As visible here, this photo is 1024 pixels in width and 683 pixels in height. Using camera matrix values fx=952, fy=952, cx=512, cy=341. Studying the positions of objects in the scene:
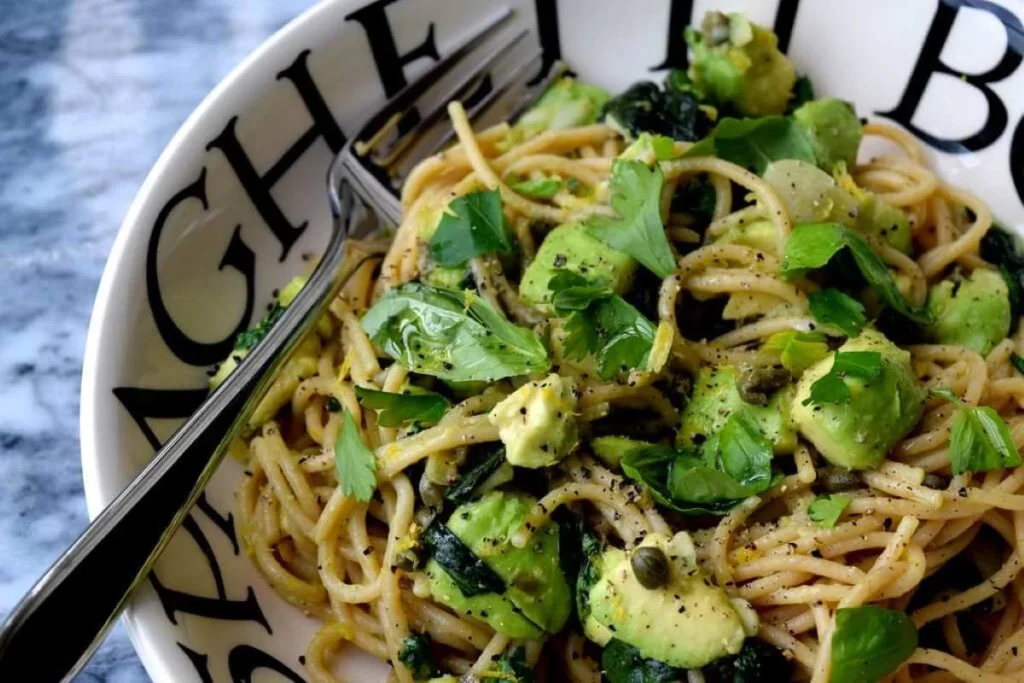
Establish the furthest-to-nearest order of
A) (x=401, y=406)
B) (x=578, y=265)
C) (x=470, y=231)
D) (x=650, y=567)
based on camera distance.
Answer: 1. (x=470, y=231)
2. (x=578, y=265)
3. (x=401, y=406)
4. (x=650, y=567)

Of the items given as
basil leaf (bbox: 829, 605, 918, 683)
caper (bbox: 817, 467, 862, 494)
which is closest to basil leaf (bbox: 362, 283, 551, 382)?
caper (bbox: 817, 467, 862, 494)

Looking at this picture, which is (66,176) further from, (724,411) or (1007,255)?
(1007,255)

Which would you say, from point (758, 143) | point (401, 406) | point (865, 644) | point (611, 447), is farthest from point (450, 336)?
point (865, 644)

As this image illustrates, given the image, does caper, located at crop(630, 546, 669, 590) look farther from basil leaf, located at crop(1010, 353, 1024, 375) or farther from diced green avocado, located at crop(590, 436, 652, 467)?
basil leaf, located at crop(1010, 353, 1024, 375)

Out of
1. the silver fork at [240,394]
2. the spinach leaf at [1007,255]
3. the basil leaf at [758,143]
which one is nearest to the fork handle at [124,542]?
the silver fork at [240,394]

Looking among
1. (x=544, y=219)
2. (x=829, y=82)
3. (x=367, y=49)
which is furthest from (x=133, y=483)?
(x=829, y=82)

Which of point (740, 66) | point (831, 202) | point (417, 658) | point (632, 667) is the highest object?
point (740, 66)
